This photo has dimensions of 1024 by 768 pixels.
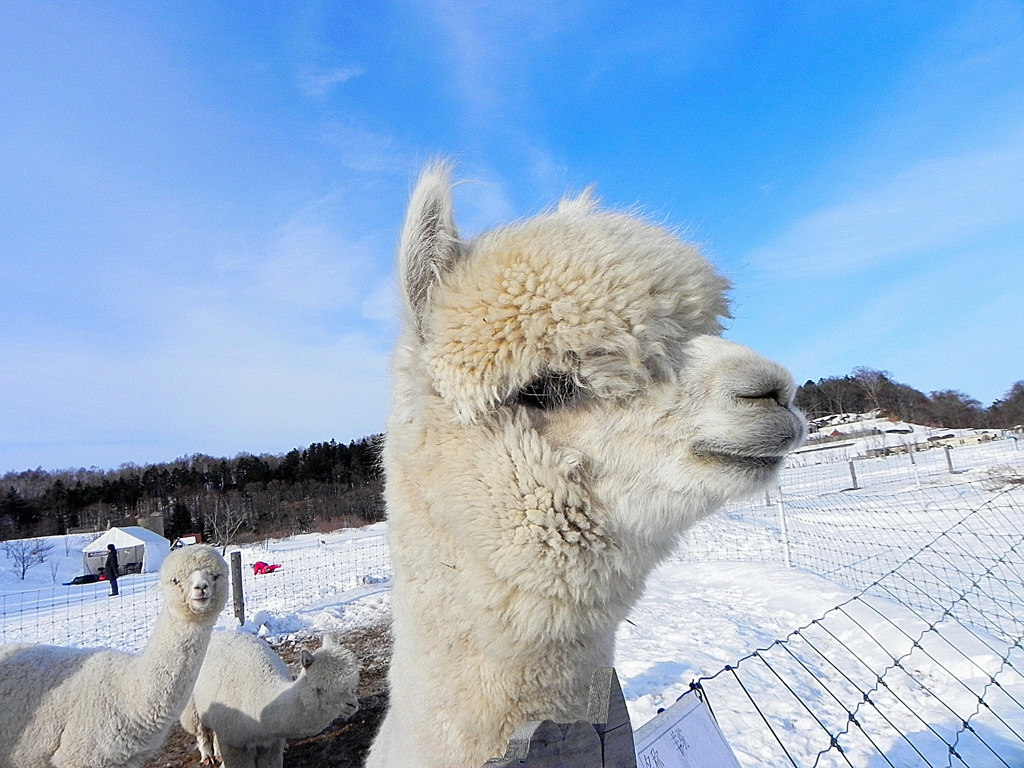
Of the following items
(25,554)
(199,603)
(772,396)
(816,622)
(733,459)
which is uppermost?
(772,396)

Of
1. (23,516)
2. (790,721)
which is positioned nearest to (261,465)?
(23,516)

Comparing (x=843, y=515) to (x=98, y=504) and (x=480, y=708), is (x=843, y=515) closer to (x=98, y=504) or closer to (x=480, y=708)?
(x=480, y=708)

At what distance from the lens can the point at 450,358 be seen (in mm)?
1486

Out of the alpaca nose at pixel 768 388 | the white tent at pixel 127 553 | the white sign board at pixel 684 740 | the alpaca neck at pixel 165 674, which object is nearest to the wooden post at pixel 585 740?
the white sign board at pixel 684 740

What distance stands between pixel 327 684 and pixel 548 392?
486cm

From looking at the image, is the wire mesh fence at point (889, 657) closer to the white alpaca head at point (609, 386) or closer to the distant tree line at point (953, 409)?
the white alpaca head at point (609, 386)

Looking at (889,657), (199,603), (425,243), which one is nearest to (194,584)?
(199,603)

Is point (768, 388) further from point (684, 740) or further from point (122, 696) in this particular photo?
point (122, 696)

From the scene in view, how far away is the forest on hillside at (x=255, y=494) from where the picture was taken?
126 feet

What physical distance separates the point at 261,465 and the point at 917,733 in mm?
59529

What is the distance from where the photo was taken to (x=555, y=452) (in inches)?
56.1

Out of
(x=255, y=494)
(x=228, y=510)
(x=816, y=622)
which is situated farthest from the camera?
(x=255, y=494)

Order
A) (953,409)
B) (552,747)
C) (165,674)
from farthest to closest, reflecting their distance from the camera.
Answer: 1. (953,409)
2. (165,674)
3. (552,747)

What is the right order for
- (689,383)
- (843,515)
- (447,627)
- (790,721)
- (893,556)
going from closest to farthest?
(689,383) → (447,627) → (790,721) → (893,556) → (843,515)
